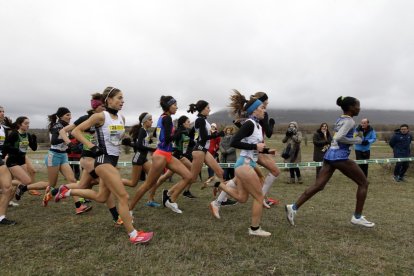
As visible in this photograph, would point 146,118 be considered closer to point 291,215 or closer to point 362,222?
point 291,215

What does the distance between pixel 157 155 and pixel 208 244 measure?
1.97m

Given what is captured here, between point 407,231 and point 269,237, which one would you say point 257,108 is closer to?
point 269,237

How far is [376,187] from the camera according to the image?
1006 centimetres

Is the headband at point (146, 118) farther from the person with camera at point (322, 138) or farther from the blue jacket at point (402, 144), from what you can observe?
the blue jacket at point (402, 144)

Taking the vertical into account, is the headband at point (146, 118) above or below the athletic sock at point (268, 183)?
above

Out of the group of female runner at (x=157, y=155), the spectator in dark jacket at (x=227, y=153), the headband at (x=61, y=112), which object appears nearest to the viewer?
the group of female runner at (x=157, y=155)

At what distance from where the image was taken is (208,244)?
177 inches

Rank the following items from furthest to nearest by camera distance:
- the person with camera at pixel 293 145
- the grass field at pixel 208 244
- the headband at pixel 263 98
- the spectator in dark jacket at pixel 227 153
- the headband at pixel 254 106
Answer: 1. the spectator in dark jacket at pixel 227 153
2. the person with camera at pixel 293 145
3. the headband at pixel 263 98
4. the headband at pixel 254 106
5. the grass field at pixel 208 244

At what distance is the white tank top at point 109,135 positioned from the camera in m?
4.71

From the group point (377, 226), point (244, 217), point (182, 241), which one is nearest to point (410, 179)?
point (377, 226)

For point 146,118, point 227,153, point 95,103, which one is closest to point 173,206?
point 146,118

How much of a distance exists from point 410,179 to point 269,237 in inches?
373

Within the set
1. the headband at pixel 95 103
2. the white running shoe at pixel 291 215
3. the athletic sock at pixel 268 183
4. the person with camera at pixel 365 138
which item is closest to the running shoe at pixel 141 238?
the white running shoe at pixel 291 215

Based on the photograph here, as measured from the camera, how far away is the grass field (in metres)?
3.74
